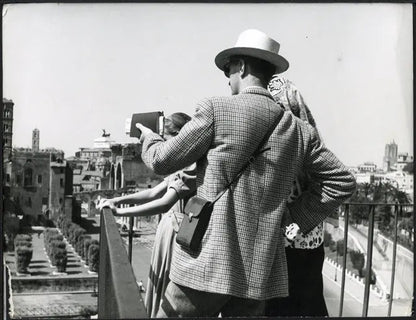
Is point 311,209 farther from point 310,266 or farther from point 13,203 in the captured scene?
point 13,203

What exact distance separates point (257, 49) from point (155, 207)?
0.62m

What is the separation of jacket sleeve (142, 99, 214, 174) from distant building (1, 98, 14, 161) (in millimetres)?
1149

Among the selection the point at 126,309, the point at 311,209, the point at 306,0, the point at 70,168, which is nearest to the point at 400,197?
the point at 306,0

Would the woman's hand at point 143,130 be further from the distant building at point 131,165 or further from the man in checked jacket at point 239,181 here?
the distant building at point 131,165

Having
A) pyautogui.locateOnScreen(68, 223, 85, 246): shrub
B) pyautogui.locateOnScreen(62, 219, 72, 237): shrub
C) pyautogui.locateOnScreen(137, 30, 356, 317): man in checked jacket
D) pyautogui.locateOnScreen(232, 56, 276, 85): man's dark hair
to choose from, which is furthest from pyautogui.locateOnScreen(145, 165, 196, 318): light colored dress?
pyautogui.locateOnScreen(62, 219, 72, 237): shrub

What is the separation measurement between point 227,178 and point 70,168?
3603mm

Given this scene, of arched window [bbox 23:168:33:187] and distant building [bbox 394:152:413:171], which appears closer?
distant building [bbox 394:152:413:171]

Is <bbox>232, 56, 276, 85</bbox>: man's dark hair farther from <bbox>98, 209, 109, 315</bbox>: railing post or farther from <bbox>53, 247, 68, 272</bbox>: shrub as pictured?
<bbox>53, 247, 68, 272</bbox>: shrub

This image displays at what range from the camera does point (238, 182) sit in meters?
1.81

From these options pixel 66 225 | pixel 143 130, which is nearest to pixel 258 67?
pixel 143 130

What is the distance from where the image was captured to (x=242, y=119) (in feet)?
5.96

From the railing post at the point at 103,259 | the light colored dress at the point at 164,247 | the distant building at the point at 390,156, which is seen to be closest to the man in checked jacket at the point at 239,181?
the railing post at the point at 103,259

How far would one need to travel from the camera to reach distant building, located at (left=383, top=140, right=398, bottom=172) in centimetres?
307

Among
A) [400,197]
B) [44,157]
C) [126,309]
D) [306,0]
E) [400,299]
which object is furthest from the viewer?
[44,157]
